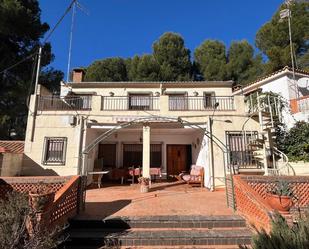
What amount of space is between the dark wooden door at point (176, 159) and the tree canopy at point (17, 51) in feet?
35.3

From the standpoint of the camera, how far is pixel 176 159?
14.6m

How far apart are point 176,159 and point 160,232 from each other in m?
9.39

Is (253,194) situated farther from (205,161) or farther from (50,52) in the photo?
(50,52)

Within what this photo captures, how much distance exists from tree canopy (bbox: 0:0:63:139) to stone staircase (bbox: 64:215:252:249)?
13441mm

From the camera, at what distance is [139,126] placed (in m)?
11.4

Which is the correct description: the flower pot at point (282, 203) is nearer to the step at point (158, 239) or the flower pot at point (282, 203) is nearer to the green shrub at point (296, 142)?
the step at point (158, 239)

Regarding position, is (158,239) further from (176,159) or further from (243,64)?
(243,64)

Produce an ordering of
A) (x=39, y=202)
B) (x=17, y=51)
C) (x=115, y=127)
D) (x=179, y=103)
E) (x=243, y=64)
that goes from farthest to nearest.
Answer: (x=243, y=64) → (x=17, y=51) → (x=179, y=103) → (x=115, y=127) → (x=39, y=202)

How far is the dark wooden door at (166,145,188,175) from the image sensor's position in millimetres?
14484


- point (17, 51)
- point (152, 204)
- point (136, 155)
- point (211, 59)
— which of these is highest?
point (211, 59)

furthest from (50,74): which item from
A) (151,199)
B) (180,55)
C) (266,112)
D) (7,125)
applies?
(266,112)

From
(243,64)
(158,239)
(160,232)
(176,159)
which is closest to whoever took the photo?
(158,239)

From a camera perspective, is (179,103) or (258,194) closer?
(258,194)

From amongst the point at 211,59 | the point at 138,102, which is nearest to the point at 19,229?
the point at 138,102
